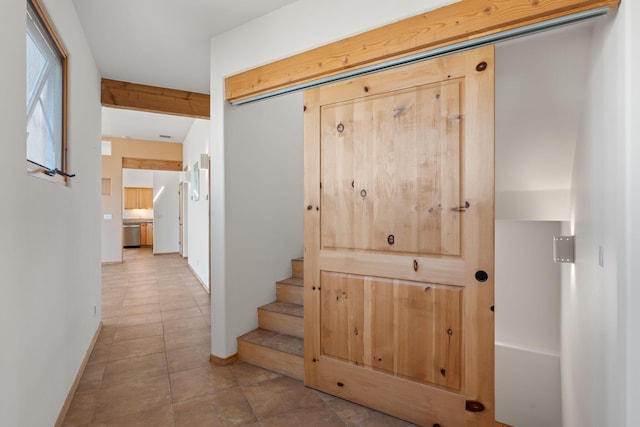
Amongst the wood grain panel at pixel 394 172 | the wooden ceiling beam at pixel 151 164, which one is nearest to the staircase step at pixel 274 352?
the wood grain panel at pixel 394 172

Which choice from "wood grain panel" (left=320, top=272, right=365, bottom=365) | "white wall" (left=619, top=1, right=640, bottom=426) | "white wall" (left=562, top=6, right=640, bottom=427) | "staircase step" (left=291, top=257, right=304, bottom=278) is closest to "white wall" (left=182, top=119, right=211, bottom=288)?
"staircase step" (left=291, top=257, right=304, bottom=278)

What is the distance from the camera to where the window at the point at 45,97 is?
69.9 inches

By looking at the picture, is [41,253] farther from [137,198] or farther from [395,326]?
[137,198]

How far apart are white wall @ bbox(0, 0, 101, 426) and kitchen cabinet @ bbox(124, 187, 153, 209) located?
A: 9554mm

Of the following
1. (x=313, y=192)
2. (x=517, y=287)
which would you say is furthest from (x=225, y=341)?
(x=517, y=287)

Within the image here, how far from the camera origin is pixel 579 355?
84.7 inches

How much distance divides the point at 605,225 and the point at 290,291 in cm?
247

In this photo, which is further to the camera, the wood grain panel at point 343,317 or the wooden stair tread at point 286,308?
the wooden stair tread at point 286,308

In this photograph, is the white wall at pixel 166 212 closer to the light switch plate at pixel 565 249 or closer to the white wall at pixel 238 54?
the white wall at pixel 238 54

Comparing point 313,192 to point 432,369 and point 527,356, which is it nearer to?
point 432,369

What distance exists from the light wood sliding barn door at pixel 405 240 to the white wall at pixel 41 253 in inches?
59.5

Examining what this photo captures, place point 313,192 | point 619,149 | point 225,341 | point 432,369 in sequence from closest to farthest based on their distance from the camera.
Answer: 1. point 619,149
2. point 432,369
3. point 313,192
4. point 225,341

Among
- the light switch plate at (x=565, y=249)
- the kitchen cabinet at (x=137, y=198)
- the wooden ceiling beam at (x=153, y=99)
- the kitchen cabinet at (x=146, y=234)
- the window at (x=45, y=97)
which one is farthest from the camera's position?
the kitchen cabinet at (x=146, y=234)

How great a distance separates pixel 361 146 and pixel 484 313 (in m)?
1.21
